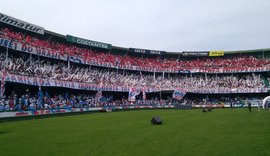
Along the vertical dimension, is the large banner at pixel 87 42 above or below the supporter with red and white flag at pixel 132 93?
above

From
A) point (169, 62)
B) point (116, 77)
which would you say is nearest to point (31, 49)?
point (116, 77)

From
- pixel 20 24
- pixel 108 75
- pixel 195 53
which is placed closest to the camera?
pixel 20 24

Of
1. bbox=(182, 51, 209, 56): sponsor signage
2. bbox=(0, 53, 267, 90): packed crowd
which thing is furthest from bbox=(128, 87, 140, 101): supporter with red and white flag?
bbox=(182, 51, 209, 56): sponsor signage

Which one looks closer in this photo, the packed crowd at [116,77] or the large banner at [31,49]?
the large banner at [31,49]

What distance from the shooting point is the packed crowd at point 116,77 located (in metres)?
37.4

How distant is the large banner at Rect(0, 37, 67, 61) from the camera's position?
3421 centimetres

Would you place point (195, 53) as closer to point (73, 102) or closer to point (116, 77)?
point (116, 77)

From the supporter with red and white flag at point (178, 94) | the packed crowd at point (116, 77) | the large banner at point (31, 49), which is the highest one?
the large banner at point (31, 49)

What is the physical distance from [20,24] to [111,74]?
22.3m

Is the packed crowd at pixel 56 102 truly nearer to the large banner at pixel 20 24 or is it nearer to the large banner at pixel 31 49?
the large banner at pixel 31 49

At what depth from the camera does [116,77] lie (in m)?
56.7

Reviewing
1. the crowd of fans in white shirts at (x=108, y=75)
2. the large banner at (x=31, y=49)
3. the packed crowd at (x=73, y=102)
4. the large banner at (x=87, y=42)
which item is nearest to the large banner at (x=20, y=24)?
the crowd of fans in white shirts at (x=108, y=75)

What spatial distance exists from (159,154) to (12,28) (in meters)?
41.3

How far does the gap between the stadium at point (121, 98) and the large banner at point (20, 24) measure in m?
0.16
